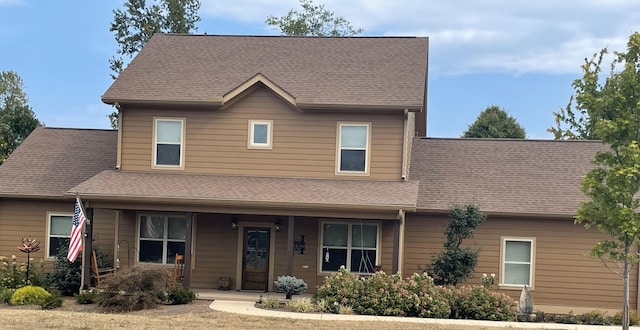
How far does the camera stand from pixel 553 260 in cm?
2033

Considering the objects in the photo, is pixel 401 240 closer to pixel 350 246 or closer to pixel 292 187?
pixel 350 246

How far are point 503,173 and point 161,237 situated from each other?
9983mm

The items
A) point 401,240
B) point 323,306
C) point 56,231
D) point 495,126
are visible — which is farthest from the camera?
point 495,126

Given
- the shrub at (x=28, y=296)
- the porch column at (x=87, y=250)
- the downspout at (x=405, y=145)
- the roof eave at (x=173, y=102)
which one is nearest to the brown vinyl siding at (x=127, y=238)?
the porch column at (x=87, y=250)

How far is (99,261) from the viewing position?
2086 cm

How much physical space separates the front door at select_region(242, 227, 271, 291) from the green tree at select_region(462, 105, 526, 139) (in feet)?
74.4

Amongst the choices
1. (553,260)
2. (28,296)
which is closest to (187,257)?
(28,296)

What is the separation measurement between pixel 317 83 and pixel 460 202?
17.5 feet

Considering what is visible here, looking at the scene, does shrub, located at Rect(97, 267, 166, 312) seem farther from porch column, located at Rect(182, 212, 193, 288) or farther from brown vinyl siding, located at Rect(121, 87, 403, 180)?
brown vinyl siding, located at Rect(121, 87, 403, 180)

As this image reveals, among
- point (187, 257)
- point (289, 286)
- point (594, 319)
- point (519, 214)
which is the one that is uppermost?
point (519, 214)

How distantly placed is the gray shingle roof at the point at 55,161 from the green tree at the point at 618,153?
1428 cm

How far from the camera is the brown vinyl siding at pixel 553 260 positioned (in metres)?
20.1

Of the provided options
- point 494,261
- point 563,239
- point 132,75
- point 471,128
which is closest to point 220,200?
point 132,75

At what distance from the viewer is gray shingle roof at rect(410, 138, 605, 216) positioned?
20500 mm
